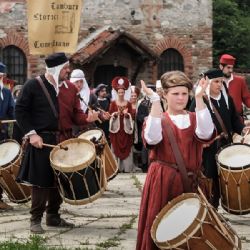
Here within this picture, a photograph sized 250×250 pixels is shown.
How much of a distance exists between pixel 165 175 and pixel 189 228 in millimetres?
598

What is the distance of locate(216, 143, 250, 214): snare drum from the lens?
7.27m

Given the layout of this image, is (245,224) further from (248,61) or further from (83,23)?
(248,61)

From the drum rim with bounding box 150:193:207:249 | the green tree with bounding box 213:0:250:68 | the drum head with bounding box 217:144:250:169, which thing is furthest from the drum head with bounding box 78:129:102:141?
the green tree with bounding box 213:0:250:68

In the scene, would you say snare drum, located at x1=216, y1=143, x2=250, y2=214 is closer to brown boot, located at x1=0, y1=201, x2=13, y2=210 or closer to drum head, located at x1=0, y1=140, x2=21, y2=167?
drum head, located at x1=0, y1=140, x2=21, y2=167

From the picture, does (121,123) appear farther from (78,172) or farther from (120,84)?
Answer: (78,172)

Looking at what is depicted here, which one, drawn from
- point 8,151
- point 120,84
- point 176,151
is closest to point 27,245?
point 176,151

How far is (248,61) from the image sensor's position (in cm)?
4178

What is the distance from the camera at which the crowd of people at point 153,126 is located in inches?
202

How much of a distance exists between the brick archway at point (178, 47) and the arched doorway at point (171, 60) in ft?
0.50

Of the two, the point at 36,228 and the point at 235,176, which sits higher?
the point at 235,176

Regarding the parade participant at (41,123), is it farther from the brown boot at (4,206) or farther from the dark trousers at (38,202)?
the brown boot at (4,206)

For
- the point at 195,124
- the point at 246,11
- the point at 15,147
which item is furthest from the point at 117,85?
the point at 246,11

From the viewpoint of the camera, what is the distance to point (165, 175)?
17.0ft

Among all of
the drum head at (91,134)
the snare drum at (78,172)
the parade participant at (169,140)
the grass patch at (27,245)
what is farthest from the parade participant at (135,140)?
the parade participant at (169,140)
